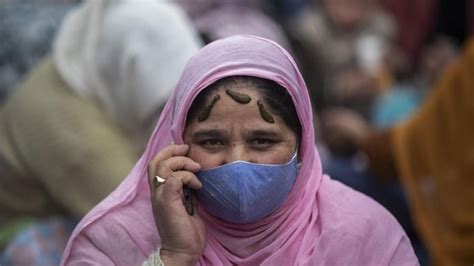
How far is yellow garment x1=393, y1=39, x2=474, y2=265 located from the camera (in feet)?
16.0

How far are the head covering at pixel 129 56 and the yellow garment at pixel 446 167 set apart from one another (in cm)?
105

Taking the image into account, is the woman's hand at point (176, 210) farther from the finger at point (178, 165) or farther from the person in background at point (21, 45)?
the person in background at point (21, 45)

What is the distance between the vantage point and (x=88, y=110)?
447cm

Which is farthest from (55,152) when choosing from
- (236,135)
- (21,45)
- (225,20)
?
(236,135)

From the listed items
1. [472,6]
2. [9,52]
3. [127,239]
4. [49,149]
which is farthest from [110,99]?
[472,6]

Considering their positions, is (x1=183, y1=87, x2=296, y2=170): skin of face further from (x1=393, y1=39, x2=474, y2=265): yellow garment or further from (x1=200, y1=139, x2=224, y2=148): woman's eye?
(x1=393, y1=39, x2=474, y2=265): yellow garment

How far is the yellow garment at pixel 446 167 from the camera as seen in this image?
16.0 feet

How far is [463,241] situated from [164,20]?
145 centimetres

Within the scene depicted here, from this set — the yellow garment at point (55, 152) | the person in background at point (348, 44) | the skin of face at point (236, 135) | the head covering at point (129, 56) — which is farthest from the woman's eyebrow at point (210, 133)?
the person in background at point (348, 44)

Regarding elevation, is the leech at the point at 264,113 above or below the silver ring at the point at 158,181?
above

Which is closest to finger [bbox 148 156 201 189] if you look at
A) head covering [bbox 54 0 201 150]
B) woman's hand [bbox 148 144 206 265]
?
woman's hand [bbox 148 144 206 265]

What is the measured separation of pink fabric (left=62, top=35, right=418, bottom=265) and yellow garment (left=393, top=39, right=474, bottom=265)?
1.72 metres

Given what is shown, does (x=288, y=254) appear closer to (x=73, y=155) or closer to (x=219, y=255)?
(x=219, y=255)

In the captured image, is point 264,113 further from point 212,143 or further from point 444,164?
point 444,164
